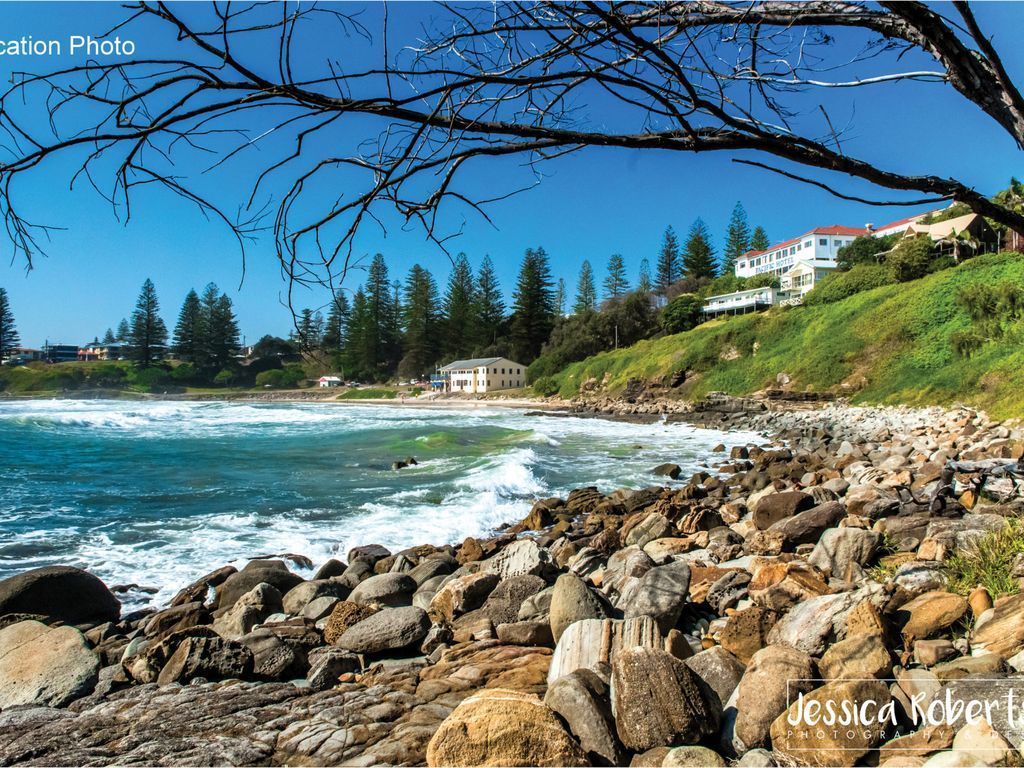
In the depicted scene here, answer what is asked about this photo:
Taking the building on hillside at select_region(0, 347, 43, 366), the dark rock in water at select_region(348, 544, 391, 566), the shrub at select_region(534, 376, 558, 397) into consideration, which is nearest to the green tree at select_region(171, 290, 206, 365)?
the building on hillside at select_region(0, 347, 43, 366)

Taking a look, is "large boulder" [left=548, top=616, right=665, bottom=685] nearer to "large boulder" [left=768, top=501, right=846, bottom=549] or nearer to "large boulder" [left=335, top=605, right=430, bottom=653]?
"large boulder" [left=335, top=605, right=430, bottom=653]

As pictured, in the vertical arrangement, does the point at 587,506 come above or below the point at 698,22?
below

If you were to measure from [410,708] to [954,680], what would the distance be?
2695 millimetres

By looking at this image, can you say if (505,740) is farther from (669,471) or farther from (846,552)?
(669,471)

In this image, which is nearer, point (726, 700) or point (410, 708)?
point (726, 700)

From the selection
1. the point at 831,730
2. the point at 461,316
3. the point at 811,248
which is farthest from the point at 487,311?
the point at 831,730

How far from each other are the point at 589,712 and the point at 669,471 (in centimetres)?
1205

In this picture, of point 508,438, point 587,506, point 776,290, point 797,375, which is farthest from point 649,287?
point 587,506

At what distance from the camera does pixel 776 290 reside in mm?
56344

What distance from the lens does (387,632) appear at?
432 cm

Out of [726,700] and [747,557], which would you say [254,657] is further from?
[747,557]

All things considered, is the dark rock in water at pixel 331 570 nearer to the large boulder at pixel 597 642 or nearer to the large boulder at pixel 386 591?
the large boulder at pixel 386 591

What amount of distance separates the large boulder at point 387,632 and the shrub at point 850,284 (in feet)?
140

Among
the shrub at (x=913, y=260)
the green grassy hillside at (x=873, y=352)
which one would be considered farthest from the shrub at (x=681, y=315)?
the shrub at (x=913, y=260)
